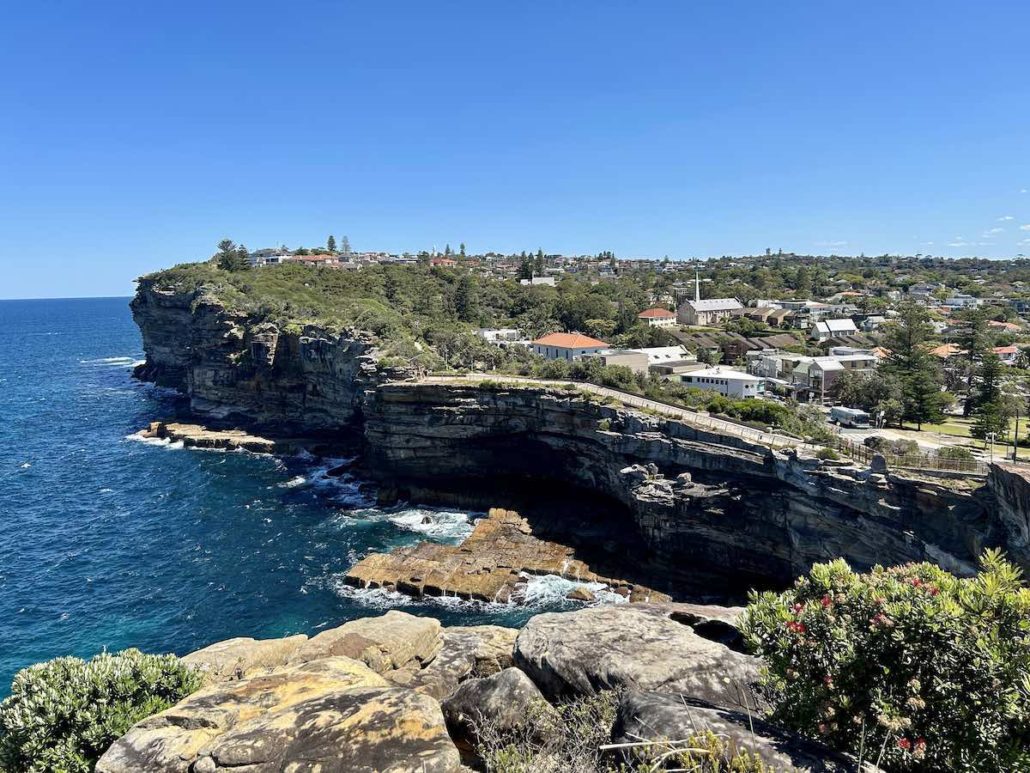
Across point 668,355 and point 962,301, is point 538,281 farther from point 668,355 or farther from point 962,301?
point 962,301

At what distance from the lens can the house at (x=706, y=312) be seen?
4008 inches

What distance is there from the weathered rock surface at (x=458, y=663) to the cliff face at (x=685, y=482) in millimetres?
20162

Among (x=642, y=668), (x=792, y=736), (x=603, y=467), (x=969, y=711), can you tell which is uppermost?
(x=969, y=711)

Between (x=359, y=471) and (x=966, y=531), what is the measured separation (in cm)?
4549

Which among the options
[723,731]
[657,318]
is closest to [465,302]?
[657,318]

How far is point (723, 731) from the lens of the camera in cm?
860

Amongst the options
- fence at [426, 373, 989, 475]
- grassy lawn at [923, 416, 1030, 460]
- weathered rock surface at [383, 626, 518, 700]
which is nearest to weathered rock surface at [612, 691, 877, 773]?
weathered rock surface at [383, 626, 518, 700]

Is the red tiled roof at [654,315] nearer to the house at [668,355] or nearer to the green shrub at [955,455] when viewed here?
the house at [668,355]

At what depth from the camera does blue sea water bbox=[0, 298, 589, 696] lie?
31.2m

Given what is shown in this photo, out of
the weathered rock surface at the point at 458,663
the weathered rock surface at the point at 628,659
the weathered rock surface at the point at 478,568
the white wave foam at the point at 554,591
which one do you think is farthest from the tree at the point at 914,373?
the weathered rock surface at the point at 458,663

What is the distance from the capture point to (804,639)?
9328mm

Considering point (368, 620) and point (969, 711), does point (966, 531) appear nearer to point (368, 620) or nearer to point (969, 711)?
point (969, 711)

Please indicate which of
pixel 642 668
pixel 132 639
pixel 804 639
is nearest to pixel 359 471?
pixel 132 639

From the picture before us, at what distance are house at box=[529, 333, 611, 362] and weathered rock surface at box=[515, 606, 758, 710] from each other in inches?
2038
